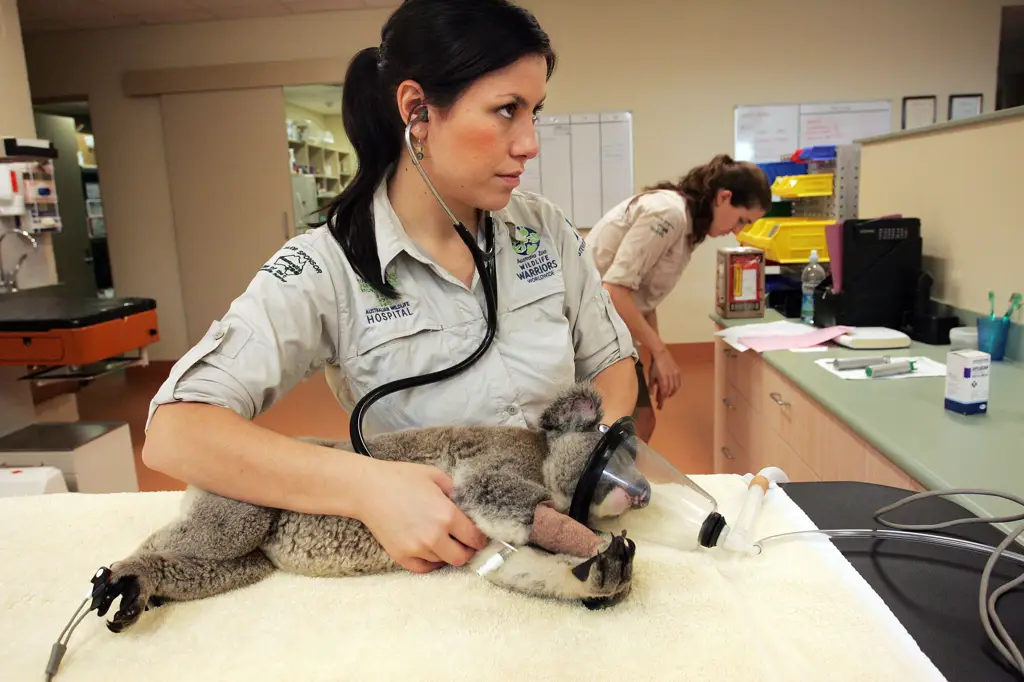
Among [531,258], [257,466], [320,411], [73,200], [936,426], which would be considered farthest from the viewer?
[73,200]

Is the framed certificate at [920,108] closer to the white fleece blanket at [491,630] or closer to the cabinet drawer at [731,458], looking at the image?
the cabinet drawer at [731,458]

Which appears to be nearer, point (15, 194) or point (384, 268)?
point (384, 268)

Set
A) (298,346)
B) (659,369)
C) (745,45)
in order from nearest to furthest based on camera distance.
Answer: (298,346) < (659,369) < (745,45)

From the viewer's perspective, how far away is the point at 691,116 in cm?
471

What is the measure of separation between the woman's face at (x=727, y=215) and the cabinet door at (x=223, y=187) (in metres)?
3.64

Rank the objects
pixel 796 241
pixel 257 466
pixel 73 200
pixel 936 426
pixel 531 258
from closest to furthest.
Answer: pixel 257 466 → pixel 531 258 → pixel 936 426 → pixel 796 241 → pixel 73 200

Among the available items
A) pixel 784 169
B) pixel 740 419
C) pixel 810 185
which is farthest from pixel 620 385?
pixel 784 169

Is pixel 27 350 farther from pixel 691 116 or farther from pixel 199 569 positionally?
pixel 691 116

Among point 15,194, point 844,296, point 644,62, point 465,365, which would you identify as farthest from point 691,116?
point 465,365

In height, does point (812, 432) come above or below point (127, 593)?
below

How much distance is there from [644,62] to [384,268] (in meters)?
4.27

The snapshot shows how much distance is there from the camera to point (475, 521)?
2.36ft

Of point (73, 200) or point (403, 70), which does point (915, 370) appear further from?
point (73, 200)

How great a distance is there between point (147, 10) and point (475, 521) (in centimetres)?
534
